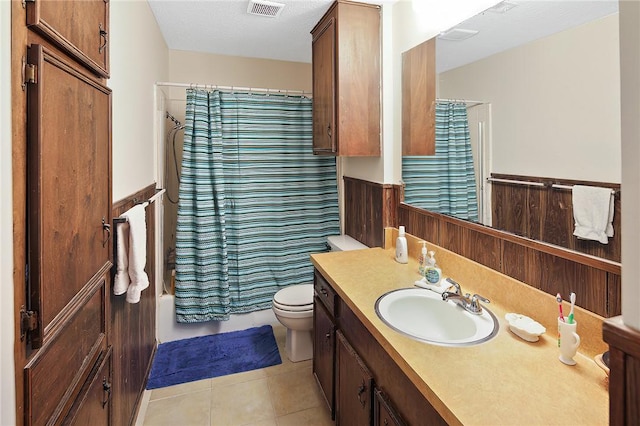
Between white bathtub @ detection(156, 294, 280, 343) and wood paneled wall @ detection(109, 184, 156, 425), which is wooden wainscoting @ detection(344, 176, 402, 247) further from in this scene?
wood paneled wall @ detection(109, 184, 156, 425)

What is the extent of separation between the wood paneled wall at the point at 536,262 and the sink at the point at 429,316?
0.72 ft

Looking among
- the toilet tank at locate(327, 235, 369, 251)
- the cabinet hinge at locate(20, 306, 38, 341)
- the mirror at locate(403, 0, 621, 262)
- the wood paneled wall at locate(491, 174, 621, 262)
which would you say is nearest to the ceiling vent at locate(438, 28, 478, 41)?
the mirror at locate(403, 0, 621, 262)

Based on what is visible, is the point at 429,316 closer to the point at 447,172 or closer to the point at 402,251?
the point at 402,251

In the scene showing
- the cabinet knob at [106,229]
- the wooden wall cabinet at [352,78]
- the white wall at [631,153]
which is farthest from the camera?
the wooden wall cabinet at [352,78]

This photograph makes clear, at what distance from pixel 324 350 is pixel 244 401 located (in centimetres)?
61

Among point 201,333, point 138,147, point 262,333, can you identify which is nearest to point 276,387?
point 262,333

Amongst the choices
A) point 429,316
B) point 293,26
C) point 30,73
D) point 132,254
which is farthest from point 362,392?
point 293,26

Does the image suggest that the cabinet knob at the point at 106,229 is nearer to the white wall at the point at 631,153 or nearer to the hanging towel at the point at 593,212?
the white wall at the point at 631,153

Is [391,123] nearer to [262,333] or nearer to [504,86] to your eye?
[504,86]

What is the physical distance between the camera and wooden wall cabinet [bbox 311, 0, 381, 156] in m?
2.13

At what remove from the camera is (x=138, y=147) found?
1983mm

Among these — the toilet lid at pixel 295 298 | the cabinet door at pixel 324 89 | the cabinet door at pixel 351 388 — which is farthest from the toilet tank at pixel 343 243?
the cabinet door at pixel 351 388

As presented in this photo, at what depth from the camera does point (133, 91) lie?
6.12 ft

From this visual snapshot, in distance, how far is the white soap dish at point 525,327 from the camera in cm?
112
